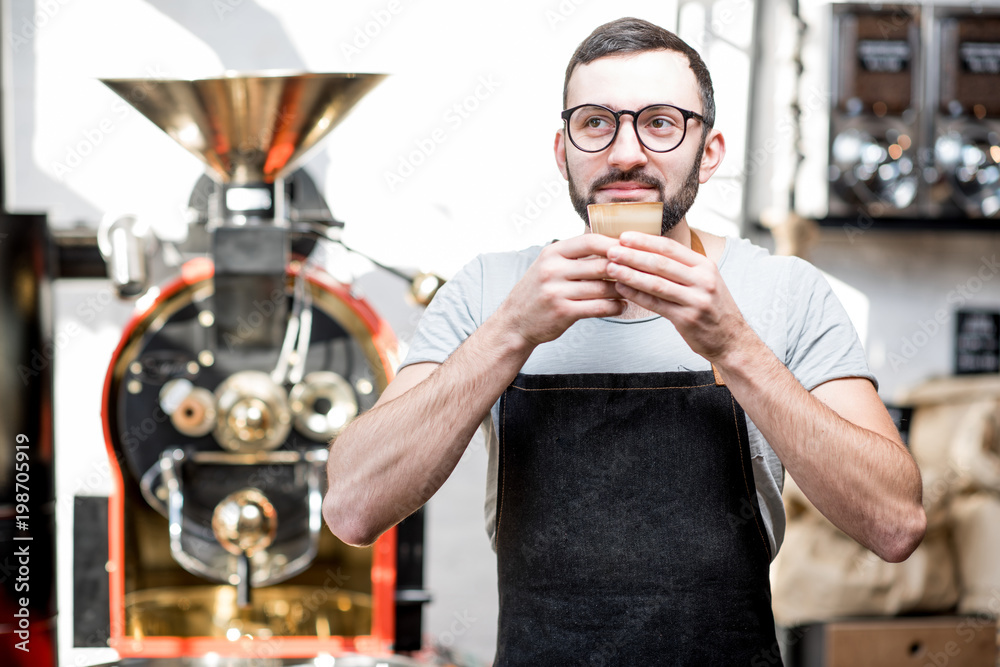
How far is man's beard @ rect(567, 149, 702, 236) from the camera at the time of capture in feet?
4.29

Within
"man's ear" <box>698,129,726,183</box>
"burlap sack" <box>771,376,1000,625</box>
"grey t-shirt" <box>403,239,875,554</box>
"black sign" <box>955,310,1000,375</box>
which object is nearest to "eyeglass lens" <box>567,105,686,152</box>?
"man's ear" <box>698,129,726,183</box>

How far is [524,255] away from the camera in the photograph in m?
1.50

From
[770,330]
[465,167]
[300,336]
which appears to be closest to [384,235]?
[465,167]

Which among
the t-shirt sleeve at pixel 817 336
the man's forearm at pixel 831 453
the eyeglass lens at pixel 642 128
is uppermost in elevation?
the eyeglass lens at pixel 642 128

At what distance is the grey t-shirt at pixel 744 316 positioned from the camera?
134 cm

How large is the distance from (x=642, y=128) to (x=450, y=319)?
43 cm

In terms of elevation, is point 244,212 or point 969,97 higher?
point 969,97

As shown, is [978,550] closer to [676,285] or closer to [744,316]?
[744,316]

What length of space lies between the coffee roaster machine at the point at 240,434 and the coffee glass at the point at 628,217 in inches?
43.3

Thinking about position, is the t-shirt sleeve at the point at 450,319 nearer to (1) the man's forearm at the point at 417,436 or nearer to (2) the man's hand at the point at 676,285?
(1) the man's forearm at the point at 417,436

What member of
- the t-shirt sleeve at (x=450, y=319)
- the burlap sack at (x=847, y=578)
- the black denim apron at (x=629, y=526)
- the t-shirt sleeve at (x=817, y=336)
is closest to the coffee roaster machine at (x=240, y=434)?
the t-shirt sleeve at (x=450, y=319)

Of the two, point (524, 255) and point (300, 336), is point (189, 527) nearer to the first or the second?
point (300, 336)

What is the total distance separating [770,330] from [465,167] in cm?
218

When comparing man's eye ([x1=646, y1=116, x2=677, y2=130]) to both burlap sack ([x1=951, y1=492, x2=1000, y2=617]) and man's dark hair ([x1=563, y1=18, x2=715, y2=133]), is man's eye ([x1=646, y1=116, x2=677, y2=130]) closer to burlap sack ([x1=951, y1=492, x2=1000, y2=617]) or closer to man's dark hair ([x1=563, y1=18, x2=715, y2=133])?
man's dark hair ([x1=563, y1=18, x2=715, y2=133])
